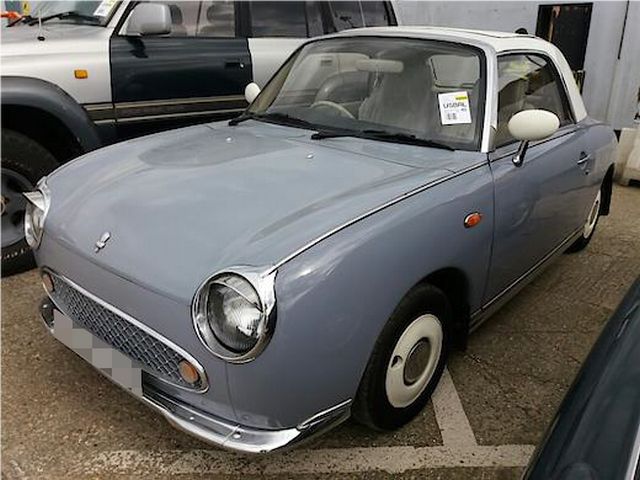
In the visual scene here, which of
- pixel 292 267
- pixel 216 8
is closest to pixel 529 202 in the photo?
pixel 292 267

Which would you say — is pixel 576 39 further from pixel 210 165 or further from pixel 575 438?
pixel 575 438

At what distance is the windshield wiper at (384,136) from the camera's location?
2.63 m

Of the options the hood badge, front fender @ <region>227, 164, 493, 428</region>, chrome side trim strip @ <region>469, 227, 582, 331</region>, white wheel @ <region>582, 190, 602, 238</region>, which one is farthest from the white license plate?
white wheel @ <region>582, 190, 602, 238</region>

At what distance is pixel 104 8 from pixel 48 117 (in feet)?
3.26

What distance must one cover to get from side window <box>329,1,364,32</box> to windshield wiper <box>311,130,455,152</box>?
2.31 metres

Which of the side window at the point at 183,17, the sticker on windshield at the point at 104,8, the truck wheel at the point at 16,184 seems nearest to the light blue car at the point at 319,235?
the truck wheel at the point at 16,184

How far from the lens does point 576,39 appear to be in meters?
7.41

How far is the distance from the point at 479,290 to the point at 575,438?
4.01ft

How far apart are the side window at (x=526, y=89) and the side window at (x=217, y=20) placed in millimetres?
2261

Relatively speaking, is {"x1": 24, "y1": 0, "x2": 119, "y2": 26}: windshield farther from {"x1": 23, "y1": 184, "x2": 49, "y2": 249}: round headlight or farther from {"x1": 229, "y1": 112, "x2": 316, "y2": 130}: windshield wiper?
{"x1": 23, "y1": 184, "x2": 49, "y2": 249}: round headlight

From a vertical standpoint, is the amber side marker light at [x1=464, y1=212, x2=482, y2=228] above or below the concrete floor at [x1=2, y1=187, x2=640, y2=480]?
above

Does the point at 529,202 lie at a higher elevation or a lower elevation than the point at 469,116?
lower

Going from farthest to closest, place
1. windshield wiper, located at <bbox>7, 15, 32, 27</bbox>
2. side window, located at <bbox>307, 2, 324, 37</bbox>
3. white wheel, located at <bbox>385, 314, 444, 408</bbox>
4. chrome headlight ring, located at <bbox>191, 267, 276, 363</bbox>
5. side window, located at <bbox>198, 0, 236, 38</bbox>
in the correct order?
side window, located at <bbox>307, 2, 324, 37</bbox> → windshield wiper, located at <bbox>7, 15, 32, 27</bbox> → side window, located at <bbox>198, 0, 236, 38</bbox> → white wheel, located at <bbox>385, 314, 444, 408</bbox> → chrome headlight ring, located at <bbox>191, 267, 276, 363</bbox>

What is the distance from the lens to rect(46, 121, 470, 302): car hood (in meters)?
1.84
